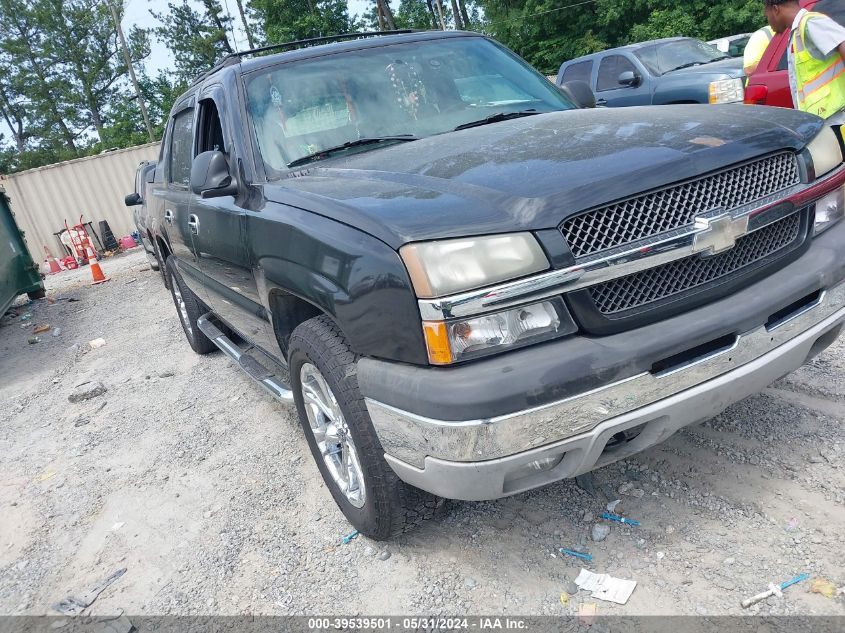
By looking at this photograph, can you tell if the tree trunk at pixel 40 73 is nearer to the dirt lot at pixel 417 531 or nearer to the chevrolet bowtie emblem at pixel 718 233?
the dirt lot at pixel 417 531

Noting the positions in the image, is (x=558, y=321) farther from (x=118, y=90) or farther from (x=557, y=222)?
(x=118, y=90)

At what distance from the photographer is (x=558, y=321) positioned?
1.97 metres

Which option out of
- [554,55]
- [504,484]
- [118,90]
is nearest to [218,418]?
[504,484]

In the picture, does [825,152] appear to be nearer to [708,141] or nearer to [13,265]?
[708,141]

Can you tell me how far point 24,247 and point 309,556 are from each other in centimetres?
949

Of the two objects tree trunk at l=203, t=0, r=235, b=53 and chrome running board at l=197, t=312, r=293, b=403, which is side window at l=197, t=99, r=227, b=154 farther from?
tree trunk at l=203, t=0, r=235, b=53

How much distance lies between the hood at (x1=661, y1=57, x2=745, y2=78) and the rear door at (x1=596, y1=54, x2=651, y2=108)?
0.39 metres

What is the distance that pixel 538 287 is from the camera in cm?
190

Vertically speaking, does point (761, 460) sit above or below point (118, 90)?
below

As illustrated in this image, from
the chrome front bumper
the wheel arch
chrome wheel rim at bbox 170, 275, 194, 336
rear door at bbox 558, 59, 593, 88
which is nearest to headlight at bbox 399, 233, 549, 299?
the chrome front bumper

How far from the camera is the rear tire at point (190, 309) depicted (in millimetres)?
5216

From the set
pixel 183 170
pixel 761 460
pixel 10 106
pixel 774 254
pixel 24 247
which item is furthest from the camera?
pixel 10 106

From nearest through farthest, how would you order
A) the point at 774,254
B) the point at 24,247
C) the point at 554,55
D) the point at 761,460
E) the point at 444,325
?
the point at 444,325
the point at 774,254
the point at 761,460
the point at 24,247
the point at 554,55

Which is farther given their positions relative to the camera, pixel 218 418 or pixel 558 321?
pixel 218 418
